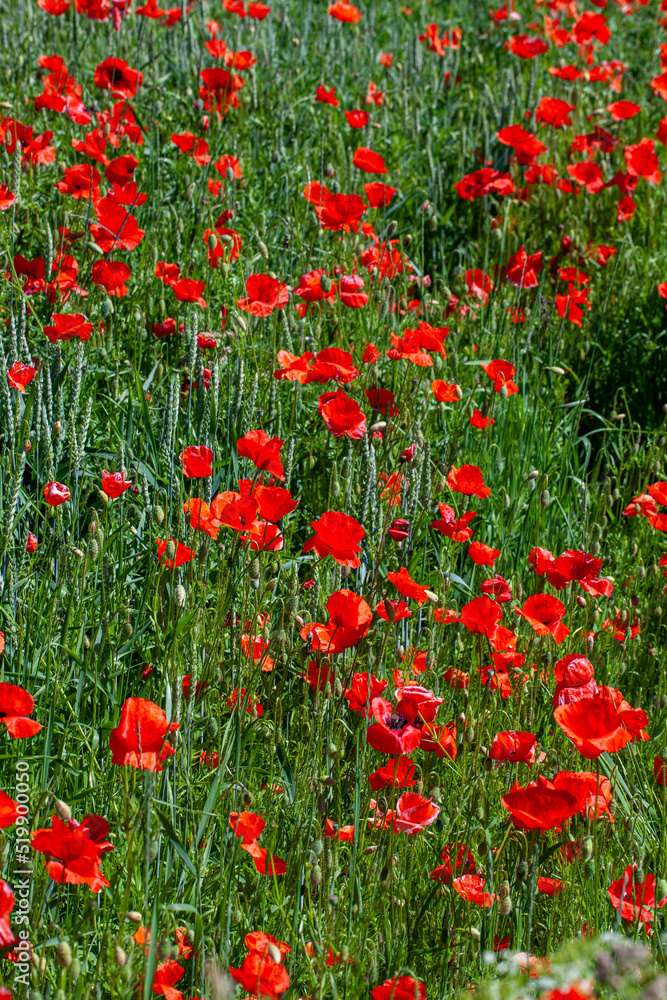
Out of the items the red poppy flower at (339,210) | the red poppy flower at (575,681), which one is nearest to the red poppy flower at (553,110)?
the red poppy flower at (339,210)

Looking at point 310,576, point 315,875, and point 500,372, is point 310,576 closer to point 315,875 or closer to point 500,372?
point 500,372

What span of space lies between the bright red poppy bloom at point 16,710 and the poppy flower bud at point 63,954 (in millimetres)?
296

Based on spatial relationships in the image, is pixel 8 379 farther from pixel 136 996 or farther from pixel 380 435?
pixel 136 996

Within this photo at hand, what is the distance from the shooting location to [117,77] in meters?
3.47

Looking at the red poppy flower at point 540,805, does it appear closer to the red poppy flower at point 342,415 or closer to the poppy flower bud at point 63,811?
the poppy flower bud at point 63,811

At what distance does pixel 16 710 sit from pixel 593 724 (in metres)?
0.84

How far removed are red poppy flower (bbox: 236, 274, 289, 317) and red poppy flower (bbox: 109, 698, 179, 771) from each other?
4.49 ft

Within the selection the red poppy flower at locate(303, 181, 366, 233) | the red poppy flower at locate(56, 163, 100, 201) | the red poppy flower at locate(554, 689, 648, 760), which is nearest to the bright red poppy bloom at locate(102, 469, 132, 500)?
the red poppy flower at locate(554, 689, 648, 760)

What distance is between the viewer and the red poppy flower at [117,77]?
11.0 ft

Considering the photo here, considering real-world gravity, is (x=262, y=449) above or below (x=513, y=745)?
above

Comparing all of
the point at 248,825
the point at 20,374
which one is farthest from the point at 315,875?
the point at 20,374

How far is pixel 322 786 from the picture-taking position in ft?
5.43

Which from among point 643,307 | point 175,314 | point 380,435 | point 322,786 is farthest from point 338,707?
point 643,307

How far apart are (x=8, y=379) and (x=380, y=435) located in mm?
875
